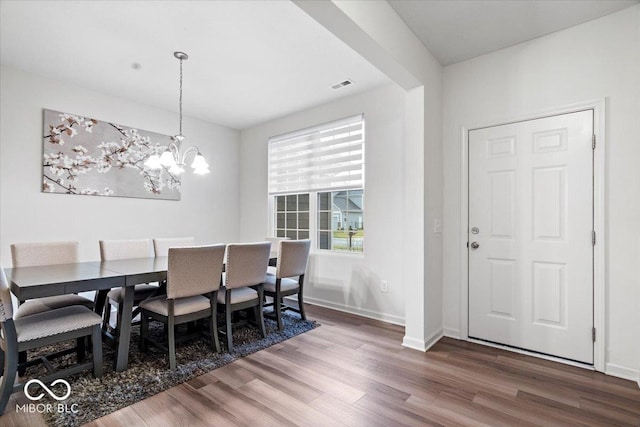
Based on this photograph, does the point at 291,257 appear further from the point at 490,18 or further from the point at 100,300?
the point at 490,18

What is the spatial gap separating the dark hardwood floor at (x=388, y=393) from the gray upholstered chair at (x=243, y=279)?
440mm

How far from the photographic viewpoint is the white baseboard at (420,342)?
9.21ft

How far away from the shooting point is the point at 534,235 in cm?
271

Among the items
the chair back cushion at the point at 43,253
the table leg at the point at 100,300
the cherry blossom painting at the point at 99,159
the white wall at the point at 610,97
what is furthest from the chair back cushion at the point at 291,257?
the cherry blossom painting at the point at 99,159

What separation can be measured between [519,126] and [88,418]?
3.77m

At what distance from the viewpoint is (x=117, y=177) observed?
407 cm

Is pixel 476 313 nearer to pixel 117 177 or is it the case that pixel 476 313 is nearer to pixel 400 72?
pixel 400 72

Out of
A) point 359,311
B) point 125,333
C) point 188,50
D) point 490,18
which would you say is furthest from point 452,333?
point 188,50

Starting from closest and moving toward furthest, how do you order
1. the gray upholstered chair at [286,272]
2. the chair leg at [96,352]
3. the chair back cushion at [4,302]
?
the chair back cushion at [4,302], the chair leg at [96,352], the gray upholstered chair at [286,272]

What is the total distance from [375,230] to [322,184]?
102 cm

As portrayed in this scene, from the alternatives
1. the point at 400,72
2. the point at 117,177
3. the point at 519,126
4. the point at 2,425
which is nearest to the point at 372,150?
the point at 400,72

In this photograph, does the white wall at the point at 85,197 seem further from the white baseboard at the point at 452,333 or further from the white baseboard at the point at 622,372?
the white baseboard at the point at 622,372

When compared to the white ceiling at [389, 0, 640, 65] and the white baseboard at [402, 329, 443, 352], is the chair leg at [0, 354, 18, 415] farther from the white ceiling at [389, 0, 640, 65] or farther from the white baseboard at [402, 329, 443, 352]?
the white ceiling at [389, 0, 640, 65]

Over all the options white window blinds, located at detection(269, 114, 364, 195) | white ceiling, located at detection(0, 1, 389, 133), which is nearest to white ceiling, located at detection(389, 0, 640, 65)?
white ceiling, located at detection(0, 1, 389, 133)
